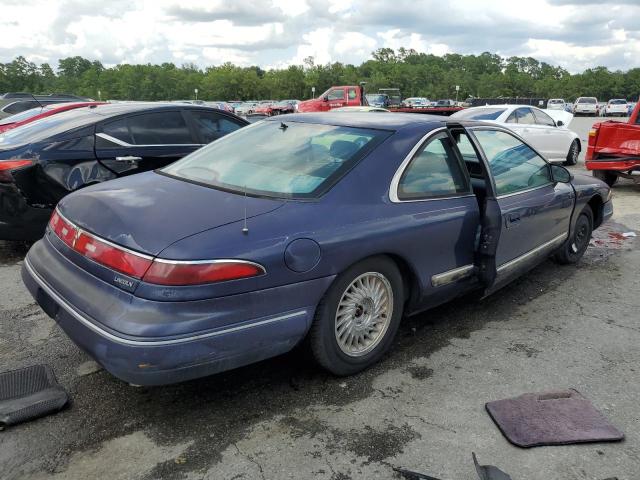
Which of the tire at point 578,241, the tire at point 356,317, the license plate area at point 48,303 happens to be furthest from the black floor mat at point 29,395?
the tire at point 578,241

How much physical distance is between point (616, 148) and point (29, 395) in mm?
9279

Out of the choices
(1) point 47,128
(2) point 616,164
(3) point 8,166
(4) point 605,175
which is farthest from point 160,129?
(4) point 605,175

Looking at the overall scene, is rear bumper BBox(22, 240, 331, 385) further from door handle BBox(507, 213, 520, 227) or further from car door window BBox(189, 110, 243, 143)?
car door window BBox(189, 110, 243, 143)

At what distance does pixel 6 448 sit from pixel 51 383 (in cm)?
Result: 56

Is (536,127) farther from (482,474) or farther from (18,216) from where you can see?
(482,474)

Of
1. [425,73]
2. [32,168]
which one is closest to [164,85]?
[425,73]

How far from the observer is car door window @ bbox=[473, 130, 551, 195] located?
412 cm

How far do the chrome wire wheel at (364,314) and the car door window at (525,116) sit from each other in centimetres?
933

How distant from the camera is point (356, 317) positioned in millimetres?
3145

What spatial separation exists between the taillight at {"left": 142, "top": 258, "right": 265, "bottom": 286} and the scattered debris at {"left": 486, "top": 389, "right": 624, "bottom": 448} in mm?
1581

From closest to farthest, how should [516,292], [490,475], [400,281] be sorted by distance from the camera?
[490,475], [400,281], [516,292]

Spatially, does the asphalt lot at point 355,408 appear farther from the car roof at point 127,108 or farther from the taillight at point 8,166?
the car roof at point 127,108

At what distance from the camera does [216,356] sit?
2520 mm

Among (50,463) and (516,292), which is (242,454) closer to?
(50,463)
